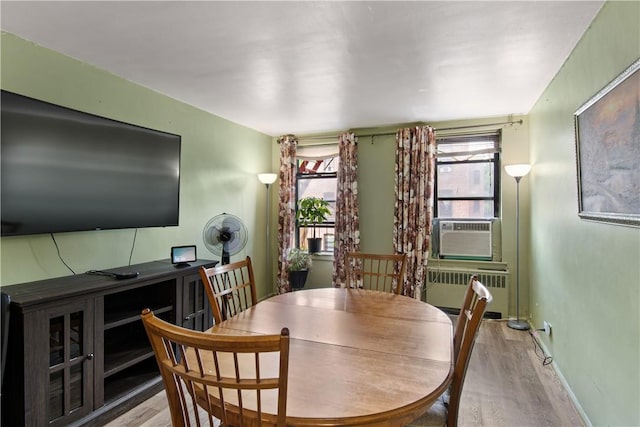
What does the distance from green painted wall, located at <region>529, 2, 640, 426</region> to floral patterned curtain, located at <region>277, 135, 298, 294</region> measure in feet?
9.53

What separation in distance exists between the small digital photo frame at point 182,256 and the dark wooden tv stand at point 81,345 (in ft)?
0.48

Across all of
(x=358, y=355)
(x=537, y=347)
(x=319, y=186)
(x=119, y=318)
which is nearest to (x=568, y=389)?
(x=537, y=347)

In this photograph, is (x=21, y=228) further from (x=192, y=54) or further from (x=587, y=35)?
(x=587, y=35)

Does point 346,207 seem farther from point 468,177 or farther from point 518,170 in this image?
point 518,170

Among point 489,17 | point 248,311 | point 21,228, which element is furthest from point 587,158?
point 21,228

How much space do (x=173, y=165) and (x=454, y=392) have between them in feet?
8.90

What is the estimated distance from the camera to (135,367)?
2488 millimetres

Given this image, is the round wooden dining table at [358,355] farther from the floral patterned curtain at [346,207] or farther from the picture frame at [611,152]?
the floral patterned curtain at [346,207]

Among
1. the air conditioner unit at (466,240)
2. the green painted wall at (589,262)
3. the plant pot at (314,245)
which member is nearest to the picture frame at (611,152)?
the green painted wall at (589,262)

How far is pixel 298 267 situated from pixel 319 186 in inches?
47.7

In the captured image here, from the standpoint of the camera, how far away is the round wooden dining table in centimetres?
95

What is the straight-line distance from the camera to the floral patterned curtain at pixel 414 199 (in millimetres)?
3904

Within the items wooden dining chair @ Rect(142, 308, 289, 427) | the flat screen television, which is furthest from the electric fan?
wooden dining chair @ Rect(142, 308, 289, 427)

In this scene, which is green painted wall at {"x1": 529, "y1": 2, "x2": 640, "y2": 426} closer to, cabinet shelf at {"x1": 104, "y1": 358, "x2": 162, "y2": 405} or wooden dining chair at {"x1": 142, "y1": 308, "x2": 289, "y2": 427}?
wooden dining chair at {"x1": 142, "y1": 308, "x2": 289, "y2": 427}
